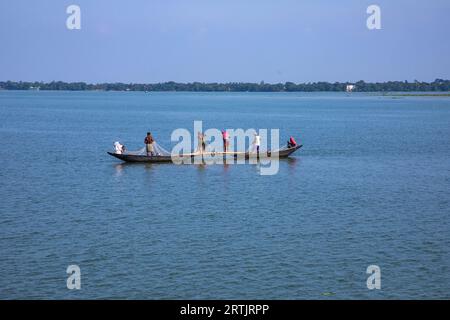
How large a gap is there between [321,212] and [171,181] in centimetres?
1191

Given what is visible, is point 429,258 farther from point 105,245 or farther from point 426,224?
point 105,245

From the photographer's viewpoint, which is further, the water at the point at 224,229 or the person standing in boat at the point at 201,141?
the person standing in boat at the point at 201,141

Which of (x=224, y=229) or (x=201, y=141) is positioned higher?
(x=201, y=141)

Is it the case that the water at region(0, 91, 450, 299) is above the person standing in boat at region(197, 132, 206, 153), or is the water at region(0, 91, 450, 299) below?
below

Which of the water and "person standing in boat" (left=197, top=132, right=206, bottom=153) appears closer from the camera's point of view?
the water

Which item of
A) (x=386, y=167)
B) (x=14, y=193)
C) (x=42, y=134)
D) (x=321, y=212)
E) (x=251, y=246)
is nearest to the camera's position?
(x=251, y=246)

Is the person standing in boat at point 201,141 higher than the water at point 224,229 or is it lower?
higher

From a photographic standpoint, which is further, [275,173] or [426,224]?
[275,173]

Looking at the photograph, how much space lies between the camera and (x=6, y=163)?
175ft

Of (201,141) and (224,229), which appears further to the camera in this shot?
(201,141)

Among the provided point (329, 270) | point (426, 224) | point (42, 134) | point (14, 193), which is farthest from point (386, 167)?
point (42, 134)

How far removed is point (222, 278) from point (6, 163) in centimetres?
3390

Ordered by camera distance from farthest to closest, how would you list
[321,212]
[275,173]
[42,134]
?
[42,134] < [275,173] < [321,212]

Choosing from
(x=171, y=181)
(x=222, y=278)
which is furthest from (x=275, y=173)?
(x=222, y=278)
